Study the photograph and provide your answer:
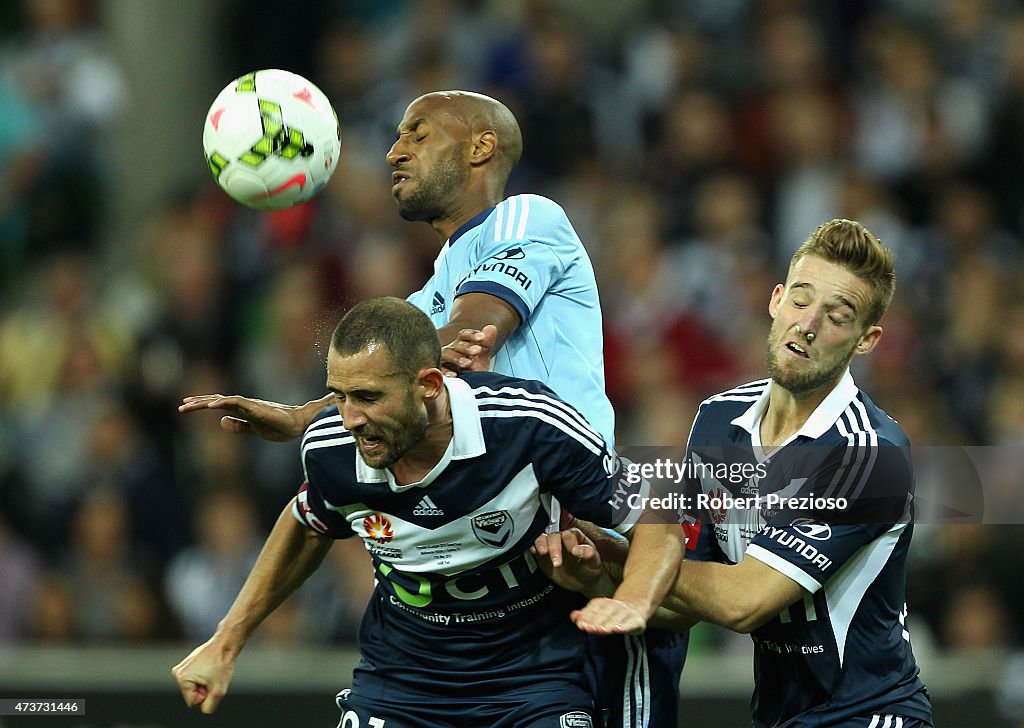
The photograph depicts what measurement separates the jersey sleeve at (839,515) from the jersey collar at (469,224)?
137 centimetres

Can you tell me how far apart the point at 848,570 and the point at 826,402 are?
490 mm

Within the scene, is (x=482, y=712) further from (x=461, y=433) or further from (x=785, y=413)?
(x=785, y=413)

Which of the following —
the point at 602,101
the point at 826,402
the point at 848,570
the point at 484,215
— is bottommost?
the point at 848,570

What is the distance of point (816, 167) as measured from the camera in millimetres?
9734

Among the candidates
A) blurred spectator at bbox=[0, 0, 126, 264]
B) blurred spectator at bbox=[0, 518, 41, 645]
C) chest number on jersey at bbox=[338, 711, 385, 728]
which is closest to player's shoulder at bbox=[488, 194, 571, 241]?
chest number on jersey at bbox=[338, 711, 385, 728]

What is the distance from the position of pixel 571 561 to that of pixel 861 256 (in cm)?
121

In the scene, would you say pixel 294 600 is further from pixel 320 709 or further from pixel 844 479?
pixel 844 479

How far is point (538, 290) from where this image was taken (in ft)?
16.6

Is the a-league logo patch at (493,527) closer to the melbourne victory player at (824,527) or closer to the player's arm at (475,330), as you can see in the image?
the melbourne victory player at (824,527)

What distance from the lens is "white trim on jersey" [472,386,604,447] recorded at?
466 cm

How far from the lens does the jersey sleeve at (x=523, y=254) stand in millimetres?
4984

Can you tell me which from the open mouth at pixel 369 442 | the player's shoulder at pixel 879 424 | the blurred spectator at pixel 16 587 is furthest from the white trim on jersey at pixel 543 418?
the blurred spectator at pixel 16 587

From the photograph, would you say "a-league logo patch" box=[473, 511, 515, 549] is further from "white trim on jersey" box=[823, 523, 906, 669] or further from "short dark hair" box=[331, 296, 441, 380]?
"white trim on jersey" box=[823, 523, 906, 669]

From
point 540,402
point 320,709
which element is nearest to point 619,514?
point 540,402
